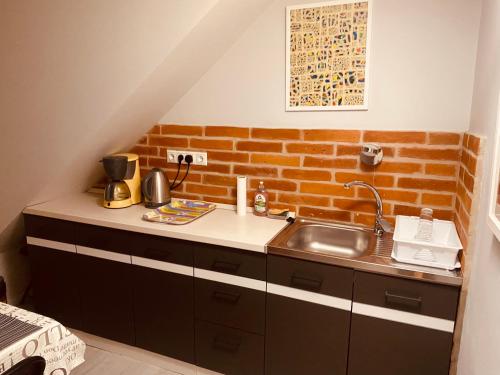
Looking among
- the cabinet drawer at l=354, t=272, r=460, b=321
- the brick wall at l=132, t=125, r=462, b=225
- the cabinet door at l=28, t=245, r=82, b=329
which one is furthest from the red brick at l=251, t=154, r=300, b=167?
the cabinet door at l=28, t=245, r=82, b=329

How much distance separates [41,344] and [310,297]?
1008mm

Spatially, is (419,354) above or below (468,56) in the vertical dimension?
below

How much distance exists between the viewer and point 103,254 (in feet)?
6.79

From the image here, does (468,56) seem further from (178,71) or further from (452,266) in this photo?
(178,71)

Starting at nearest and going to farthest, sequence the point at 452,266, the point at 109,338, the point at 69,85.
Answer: the point at 452,266, the point at 69,85, the point at 109,338

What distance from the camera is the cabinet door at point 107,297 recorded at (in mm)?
2055

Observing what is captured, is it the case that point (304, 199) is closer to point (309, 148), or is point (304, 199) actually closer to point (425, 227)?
point (309, 148)

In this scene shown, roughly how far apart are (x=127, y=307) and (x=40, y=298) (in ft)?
2.17

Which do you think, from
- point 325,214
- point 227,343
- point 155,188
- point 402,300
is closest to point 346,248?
point 325,214

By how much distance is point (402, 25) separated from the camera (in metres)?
1.76

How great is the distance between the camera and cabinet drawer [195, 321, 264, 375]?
1.81 m

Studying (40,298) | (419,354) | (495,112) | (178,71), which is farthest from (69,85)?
(419,354)

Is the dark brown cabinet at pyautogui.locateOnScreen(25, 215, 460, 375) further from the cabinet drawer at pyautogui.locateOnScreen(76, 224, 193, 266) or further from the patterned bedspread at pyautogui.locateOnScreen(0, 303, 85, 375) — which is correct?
the patterned bedspread at pyautogui.locateOnScreen(0, 303, 85, 375)

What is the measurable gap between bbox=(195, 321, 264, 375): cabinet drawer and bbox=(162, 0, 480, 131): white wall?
3.57 ft
